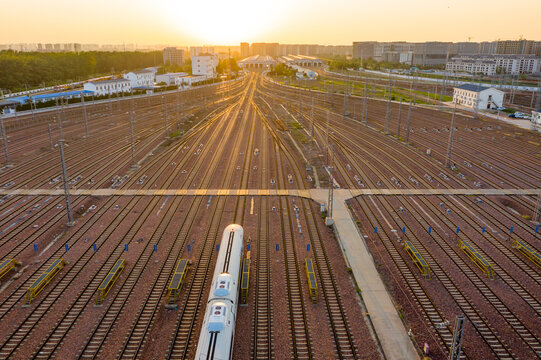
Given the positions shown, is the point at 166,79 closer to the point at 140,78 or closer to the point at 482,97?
the point at 140,78

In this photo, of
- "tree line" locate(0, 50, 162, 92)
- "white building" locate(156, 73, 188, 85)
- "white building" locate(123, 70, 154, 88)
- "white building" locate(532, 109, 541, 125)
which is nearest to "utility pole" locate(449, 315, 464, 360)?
"white building" locate(532, 109, 541, 125)

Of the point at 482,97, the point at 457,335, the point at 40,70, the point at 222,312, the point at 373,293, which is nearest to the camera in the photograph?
the point at 457,335

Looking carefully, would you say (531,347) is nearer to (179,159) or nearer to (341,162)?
(341,162)

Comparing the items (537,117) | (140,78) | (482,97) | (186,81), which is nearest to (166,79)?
(186,81)

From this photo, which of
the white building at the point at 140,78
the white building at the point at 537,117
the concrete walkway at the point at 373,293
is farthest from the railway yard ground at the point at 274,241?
the white building at the point at 140,78

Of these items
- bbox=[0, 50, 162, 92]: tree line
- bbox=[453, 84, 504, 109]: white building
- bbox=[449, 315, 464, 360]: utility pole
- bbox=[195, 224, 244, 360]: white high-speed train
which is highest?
bbox=[0, 50, 162, 92]: tree line

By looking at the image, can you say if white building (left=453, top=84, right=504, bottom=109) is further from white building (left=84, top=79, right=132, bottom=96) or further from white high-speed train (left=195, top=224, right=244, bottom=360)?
white building (left=84, top=79, right=132, bottom=96)
